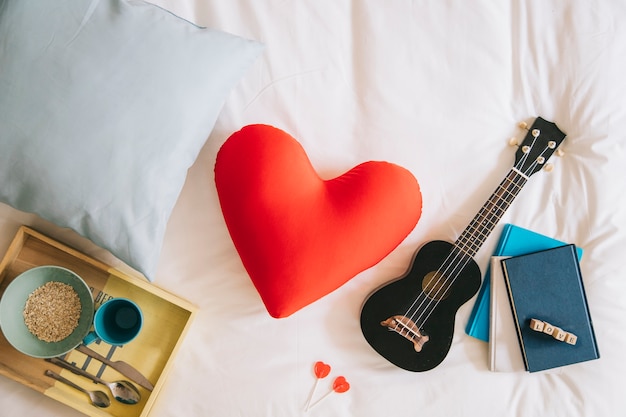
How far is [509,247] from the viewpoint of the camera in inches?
37.4

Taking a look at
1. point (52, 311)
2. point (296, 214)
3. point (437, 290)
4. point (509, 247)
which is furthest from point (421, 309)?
point (52, 311)

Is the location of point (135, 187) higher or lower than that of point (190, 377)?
higher

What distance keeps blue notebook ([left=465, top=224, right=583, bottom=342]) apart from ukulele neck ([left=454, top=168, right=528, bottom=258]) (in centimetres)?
4

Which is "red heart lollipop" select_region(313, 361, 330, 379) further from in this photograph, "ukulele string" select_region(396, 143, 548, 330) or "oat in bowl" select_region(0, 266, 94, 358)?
"oat in bowl" select_region(0, 266, 94, 358)

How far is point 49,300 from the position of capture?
0.90 metres

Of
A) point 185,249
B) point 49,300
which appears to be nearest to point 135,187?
point 185,249

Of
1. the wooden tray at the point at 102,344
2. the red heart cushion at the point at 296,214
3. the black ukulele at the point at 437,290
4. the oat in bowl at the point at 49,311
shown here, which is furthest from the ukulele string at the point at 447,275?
the oat in bowl at the point at 49,311

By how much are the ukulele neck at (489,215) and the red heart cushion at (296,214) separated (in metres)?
0.14

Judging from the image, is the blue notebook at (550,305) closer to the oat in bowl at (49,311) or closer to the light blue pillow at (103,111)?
the light blue pillow at (103,111)

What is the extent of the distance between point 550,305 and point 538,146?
31cm

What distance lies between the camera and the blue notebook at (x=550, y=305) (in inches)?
36.3

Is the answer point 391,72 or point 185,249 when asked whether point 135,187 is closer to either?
point 185,249

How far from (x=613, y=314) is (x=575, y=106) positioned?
0.41 meters

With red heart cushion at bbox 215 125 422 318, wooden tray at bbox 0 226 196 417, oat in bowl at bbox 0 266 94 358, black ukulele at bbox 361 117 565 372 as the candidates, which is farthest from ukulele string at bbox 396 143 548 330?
oat in bowl at bbox 0 266 94 358
